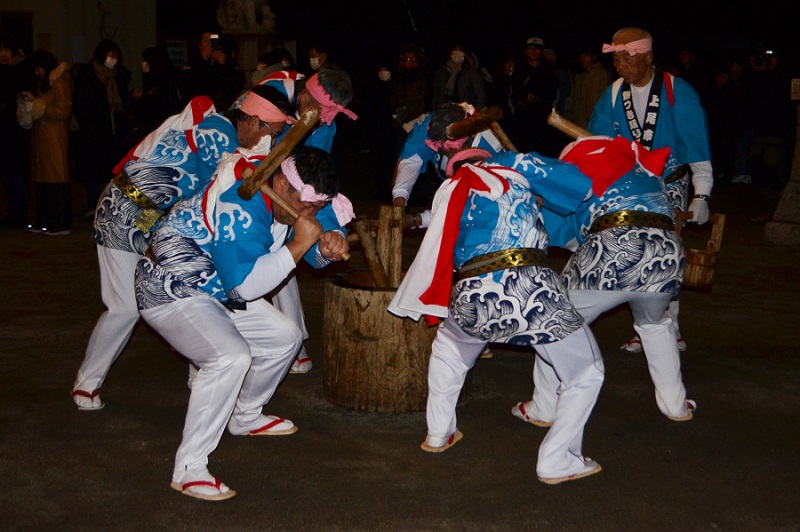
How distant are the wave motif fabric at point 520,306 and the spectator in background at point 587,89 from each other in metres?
9.54

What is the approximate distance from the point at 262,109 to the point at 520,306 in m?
1.44

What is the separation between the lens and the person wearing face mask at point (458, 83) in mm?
11836

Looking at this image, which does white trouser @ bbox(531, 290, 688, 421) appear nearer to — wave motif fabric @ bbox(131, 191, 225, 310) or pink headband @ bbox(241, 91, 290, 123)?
pink headband @ bbox(241, 91, 290, 123)

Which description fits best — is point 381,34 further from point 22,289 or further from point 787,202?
point 22,289

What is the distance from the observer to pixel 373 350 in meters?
4.81

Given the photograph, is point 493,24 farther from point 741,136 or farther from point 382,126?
point 382,126

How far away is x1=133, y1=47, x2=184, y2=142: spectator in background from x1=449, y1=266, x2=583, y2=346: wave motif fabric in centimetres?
789

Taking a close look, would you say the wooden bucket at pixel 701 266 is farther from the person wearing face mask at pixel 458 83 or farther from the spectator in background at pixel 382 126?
the spectator in background at pixel 382 126

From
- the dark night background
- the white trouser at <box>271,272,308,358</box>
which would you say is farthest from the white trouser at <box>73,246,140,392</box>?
the dark night background

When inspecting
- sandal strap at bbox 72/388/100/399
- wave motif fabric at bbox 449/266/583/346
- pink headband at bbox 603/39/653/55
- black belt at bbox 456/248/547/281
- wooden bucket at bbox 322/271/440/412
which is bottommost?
sandal strap at bbox 72/388/100/399

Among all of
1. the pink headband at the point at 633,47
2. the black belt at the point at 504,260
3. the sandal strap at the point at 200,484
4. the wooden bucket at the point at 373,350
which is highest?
the pink headband at the point at 633,47

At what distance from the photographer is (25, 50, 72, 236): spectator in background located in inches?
372

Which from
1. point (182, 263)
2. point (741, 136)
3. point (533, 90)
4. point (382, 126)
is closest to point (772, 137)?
point (533, 90)

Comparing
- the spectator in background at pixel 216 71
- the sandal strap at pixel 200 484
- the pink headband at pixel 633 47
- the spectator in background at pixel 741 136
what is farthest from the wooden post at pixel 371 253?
the spectator in background at pixel 741 136
